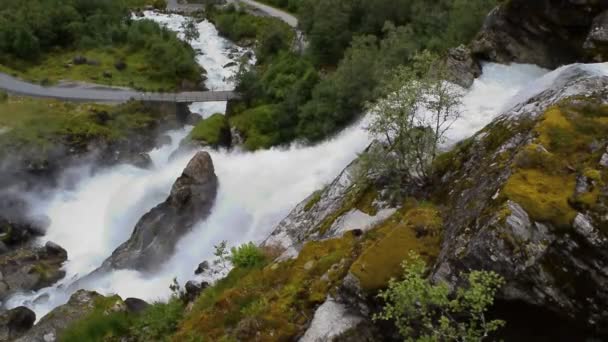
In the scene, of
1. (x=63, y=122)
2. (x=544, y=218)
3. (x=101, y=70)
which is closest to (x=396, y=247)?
(x=544, y=218)

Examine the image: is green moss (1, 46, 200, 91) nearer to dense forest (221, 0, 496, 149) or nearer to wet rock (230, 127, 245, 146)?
dense forest (221, 0, 496, 149)

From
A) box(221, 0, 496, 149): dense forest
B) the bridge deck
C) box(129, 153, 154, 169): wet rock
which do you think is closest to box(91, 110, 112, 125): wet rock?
the bridge deck

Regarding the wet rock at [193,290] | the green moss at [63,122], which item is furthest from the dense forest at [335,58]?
the wet rock at [193,290]

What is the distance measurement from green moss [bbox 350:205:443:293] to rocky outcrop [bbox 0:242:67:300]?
27.8 metres

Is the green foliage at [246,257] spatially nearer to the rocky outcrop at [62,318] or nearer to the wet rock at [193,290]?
the wet rock at [193,290]

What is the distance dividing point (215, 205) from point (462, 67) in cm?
1738

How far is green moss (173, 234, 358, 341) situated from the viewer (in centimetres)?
1485

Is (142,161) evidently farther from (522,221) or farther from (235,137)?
→ (522,221)

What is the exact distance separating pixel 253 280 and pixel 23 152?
38568mm

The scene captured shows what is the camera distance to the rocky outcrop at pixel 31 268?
34.8 m

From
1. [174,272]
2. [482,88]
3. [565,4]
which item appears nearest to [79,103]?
[174,272]

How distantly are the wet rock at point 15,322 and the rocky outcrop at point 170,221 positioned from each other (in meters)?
4.64

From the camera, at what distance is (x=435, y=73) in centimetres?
1988

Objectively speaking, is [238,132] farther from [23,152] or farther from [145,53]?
[145,53]
